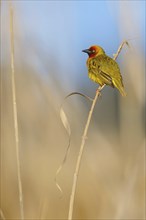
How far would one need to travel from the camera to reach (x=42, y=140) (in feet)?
5.53

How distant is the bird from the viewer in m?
1.23

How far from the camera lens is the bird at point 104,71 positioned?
1.23 m

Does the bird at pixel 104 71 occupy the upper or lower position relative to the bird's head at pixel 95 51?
lower

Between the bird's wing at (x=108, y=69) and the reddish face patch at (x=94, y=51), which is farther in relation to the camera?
the reddish face patch at (x=94, y=51)

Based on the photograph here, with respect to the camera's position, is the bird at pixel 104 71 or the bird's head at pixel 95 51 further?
the bird's head at pixel 95 51

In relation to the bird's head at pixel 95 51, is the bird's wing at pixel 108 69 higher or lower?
lower

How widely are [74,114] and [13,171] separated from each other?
0.59 m

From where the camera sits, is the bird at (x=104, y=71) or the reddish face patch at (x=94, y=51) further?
the reddish face patch at (x=94, y=51)

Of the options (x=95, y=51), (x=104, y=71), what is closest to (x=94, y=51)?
(x=95, y=51)

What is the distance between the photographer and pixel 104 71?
1.26m

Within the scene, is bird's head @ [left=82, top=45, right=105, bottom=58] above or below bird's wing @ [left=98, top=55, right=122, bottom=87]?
above

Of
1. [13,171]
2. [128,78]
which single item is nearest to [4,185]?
[13,171]

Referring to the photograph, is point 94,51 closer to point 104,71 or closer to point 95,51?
point 95,51

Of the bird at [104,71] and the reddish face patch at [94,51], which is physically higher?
the reddish face patch at [94,51]
